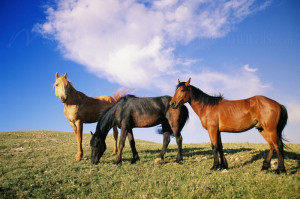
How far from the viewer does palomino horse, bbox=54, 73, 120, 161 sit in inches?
388

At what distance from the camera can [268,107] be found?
6.23 meters

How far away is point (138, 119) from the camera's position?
880 cm

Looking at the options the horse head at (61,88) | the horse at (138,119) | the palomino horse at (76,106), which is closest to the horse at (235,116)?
the horse at (138,119)

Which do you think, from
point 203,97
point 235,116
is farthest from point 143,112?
point 235,116

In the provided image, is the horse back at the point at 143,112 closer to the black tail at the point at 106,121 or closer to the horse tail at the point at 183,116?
the black tail at the point at 106,121

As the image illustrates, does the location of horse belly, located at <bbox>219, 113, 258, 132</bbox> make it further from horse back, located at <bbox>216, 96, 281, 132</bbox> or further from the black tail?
the black tail

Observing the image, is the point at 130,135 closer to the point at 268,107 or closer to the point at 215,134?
the point at 215,134

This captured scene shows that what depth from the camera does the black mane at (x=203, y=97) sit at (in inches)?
291

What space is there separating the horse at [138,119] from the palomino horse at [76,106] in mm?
1169

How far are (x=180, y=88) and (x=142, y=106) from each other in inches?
84.5

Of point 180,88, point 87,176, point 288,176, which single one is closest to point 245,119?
point 288,176

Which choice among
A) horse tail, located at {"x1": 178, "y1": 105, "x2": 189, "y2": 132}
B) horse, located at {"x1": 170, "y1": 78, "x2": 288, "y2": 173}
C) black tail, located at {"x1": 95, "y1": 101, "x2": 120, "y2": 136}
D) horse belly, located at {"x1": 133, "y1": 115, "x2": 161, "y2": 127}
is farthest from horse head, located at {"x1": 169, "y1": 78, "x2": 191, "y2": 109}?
black tail, located at {"x1": 95, "y1": 101, "x2": 120, "y2": 136}

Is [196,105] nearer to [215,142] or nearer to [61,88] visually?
[215,142]

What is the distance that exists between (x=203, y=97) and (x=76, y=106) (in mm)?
6446
